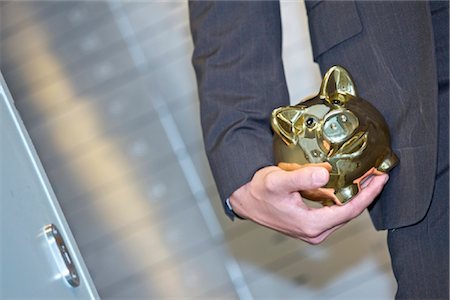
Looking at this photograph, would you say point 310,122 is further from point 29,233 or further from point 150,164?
point 150,164

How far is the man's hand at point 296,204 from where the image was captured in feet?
3.63

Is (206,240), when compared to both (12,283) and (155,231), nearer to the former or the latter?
(155,231)

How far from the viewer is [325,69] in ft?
4.11

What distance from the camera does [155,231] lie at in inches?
86.6

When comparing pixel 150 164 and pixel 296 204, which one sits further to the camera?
pixel 150 164

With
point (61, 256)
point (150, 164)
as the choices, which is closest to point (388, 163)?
point (61, 256)

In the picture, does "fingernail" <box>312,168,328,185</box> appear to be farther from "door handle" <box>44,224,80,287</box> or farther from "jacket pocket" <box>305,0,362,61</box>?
"door handle" <box>44,224,80,287</box>

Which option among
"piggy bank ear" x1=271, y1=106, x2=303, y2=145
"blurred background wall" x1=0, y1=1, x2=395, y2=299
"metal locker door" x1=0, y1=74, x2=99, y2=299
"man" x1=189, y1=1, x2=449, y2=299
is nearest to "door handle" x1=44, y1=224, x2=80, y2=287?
"metal locker door" x1=0, y1=74, x2=99, y2=299

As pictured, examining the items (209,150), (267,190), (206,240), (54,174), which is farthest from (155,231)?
(267,190)

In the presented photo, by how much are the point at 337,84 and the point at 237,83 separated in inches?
7.1

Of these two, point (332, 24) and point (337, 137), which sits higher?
point (332, 24)

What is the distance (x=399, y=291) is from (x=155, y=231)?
1061mm

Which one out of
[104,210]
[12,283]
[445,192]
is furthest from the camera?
[104,210]

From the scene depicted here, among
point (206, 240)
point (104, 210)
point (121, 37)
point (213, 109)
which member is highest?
point (121, 37)
